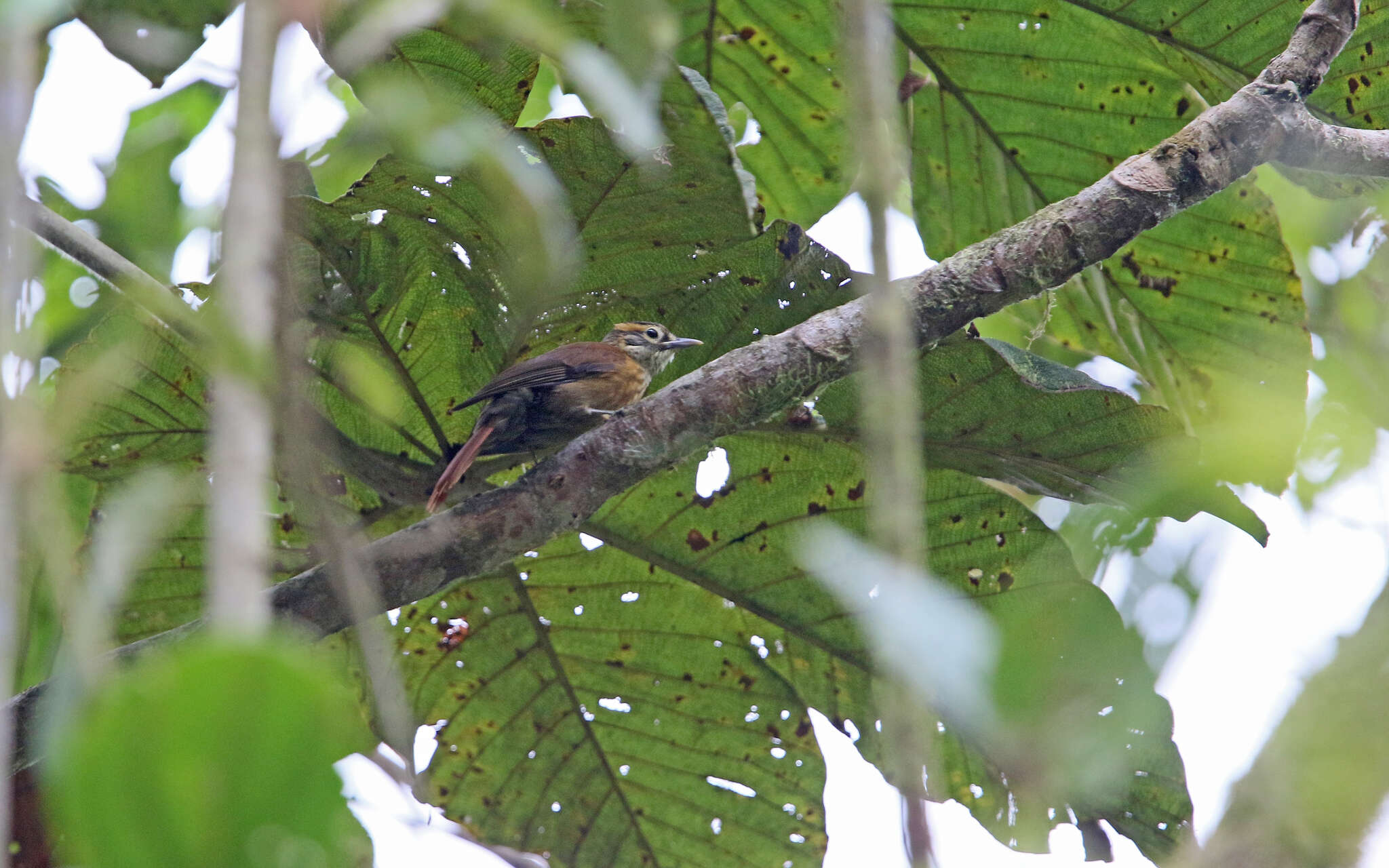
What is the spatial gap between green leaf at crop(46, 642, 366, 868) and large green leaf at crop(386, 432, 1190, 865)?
2.42 m

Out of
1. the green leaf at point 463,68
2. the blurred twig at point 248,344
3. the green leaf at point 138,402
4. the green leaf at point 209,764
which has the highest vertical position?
the green leaf at point 463,68

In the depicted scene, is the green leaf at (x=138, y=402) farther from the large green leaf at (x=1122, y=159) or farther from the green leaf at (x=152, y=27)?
the large green leaf at (x=1122, y=159)

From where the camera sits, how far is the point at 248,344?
2.87 feet

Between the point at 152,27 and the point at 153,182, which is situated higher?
the point at 152,27

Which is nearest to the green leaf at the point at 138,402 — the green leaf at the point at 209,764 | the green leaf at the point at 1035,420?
the green leaf at the point at 1035,420

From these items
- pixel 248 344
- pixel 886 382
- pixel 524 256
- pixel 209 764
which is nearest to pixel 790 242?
pixel 524 256

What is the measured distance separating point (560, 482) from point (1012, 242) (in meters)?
1.11

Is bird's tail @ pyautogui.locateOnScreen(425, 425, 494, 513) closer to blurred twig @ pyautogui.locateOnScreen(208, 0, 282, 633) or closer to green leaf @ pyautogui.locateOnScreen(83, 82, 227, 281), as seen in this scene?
green leaf @ pyautogui.locateOnScreen(83, 82, 227, 281)

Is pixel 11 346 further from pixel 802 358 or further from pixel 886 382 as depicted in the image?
pixel 802 358

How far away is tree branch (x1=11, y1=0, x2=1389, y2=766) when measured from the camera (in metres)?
2.64

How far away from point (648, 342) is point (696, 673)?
1.03 m

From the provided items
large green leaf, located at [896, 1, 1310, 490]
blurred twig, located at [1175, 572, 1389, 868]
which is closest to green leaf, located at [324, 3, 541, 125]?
large green leaf, located at [896, 1, 1310, 490]

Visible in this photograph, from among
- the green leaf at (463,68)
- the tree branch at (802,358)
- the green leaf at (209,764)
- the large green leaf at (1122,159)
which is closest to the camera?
the green leaf at (209,764)

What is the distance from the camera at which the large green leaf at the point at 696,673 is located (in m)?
3.26
